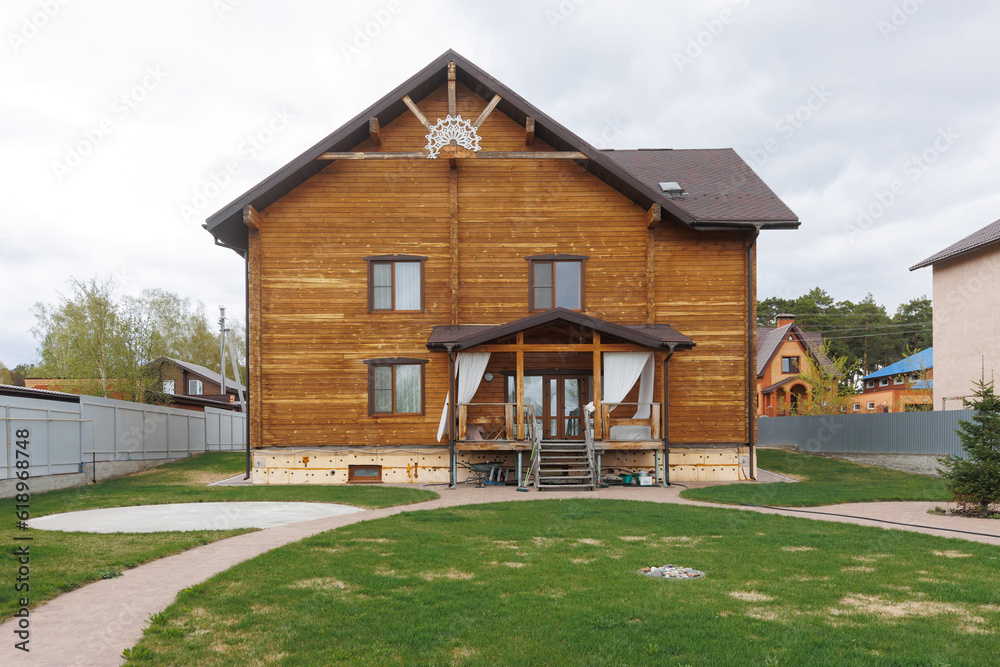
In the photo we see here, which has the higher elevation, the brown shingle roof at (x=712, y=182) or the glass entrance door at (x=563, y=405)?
the brown shingle roof at (x=712, y=182)

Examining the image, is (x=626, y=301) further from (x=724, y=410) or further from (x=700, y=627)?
(x=700, y=627)

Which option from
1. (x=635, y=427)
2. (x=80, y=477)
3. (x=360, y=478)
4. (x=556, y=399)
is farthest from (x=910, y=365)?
(x=80, y=477)

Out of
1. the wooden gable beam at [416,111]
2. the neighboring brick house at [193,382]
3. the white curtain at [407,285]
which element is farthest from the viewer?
the neighboring brick house at [193,382]

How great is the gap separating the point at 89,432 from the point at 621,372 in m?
14.5

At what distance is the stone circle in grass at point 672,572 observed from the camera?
23.0 feet

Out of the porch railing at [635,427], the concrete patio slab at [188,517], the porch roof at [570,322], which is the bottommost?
the concrete patio slab at [188,517]

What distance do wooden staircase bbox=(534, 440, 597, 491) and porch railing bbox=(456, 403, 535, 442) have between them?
2.25 feet

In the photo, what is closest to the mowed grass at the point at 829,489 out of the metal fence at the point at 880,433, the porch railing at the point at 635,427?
the metal fence at the point at 880,433

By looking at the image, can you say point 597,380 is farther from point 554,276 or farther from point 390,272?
point 390,272

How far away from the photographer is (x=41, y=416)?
17.3 metres

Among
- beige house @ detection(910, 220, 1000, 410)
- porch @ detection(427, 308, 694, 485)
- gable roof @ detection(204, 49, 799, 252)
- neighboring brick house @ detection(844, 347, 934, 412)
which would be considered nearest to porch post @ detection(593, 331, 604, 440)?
porch @ detection(427, 308, 694, 485)

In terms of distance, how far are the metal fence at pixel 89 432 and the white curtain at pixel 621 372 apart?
12.1 meters

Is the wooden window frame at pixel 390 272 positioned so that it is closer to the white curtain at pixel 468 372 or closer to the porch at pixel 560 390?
the porch at pixel 560 390

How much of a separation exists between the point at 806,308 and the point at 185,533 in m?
67.8
